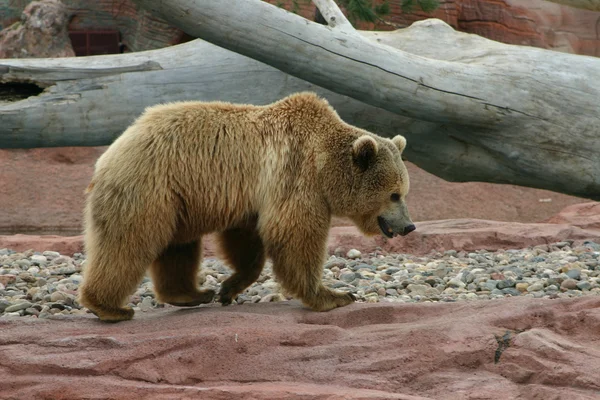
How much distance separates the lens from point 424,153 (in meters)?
7.30

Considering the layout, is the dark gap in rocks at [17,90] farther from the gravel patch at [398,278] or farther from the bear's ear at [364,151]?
the bear's ear at [364,151]

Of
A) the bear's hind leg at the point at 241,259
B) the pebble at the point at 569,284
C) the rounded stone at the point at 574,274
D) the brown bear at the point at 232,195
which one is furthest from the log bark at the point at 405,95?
the bear's hind leg at the point at 241,259

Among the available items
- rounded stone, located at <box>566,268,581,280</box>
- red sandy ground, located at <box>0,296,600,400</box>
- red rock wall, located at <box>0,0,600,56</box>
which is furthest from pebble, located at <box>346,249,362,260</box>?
red rock wall, located at <box>0,0,600,56</box>

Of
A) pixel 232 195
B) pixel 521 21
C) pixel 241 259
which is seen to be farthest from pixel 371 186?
pixel 521 21

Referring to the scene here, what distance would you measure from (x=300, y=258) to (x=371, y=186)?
69cm

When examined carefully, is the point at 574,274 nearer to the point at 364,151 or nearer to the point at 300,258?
the point at 364,151

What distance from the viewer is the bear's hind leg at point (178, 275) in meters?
5.53

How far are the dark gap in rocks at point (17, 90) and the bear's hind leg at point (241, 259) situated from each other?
2452 mm

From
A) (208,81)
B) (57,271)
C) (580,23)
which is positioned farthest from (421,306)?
(580,23)

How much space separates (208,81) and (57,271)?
229cm

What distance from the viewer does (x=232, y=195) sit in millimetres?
5094

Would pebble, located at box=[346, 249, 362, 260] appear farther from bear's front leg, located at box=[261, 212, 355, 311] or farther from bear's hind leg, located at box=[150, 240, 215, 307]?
bear's front leg, located at box=[261, 212, 355, 311]

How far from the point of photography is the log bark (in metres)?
6.57

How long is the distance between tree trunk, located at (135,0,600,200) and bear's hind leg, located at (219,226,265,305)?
158cm
